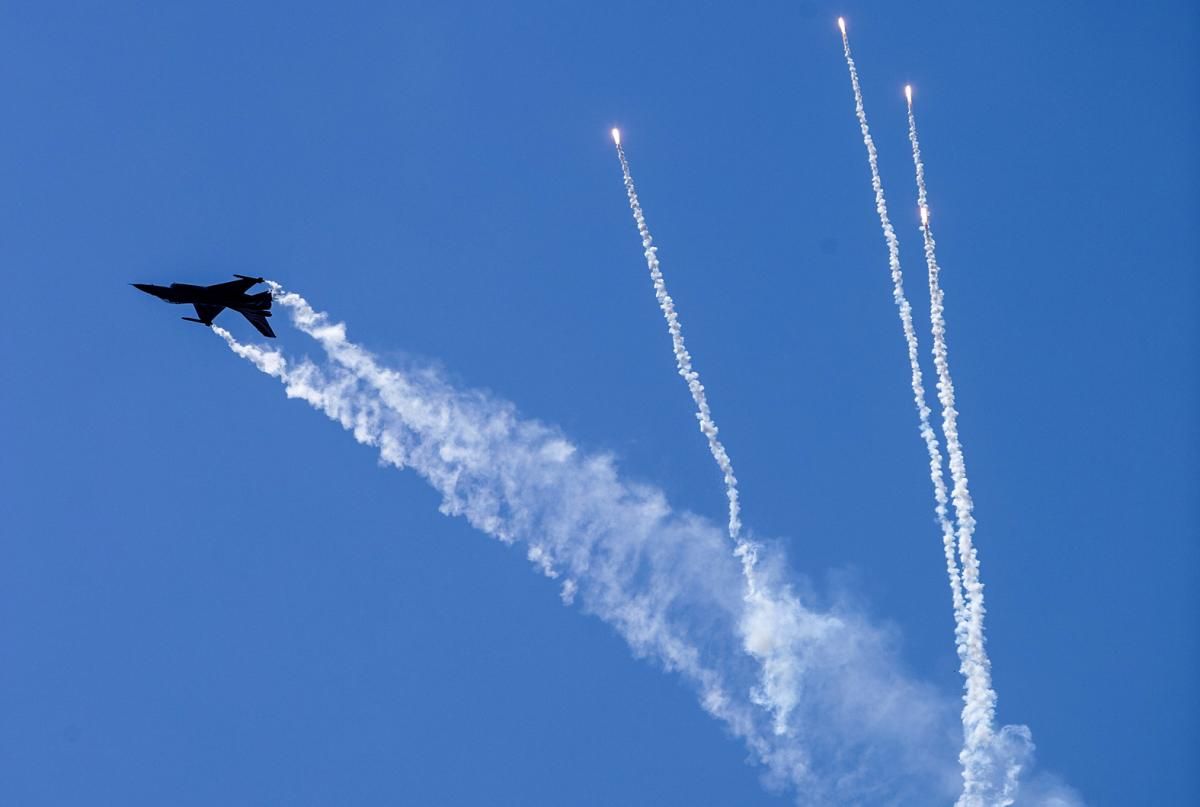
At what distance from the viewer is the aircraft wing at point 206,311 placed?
58.6 meters

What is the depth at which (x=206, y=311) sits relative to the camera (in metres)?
58.9

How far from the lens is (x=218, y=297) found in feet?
191

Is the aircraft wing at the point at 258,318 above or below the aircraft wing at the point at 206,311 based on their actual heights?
above

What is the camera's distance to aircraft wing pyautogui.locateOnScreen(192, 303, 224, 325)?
192 feet

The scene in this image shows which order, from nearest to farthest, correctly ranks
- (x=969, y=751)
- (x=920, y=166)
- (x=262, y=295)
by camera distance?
(x=969, y=751) → (x=262, y=295) → (x=920, y=166)

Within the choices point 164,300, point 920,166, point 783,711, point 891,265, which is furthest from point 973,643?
point 164,300

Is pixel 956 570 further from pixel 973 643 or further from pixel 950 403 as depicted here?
pixel 950 403

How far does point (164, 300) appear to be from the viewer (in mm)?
59188

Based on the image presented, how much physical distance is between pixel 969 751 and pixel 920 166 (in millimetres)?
29347

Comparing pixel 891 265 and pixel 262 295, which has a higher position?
pixel 891 265

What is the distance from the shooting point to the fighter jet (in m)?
57.9

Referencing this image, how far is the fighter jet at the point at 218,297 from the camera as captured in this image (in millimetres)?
57938

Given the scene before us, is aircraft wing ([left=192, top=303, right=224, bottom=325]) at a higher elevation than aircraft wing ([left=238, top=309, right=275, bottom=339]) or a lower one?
lower

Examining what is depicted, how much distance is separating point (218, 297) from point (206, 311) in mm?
1241
